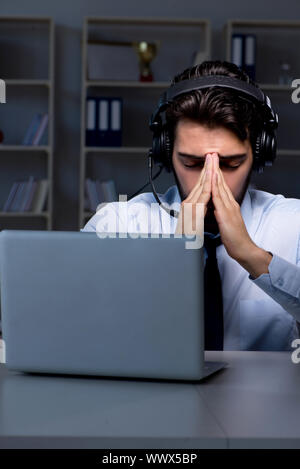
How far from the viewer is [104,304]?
958 millimetres

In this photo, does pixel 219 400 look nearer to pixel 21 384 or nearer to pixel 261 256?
pixel 21 384

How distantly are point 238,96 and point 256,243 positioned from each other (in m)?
0.38

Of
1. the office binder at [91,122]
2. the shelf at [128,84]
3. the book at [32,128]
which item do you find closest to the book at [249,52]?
the shelf at [128,84]

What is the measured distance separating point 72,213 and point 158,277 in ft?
10.3

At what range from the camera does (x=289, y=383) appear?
999mm

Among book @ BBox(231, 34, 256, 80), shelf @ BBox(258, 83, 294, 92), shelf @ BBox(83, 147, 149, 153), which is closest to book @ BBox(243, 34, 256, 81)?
book @ BBox(231, 34, 256, 80)

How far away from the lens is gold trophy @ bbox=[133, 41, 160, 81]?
3783 mm

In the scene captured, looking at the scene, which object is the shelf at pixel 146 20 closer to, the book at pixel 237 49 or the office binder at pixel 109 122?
the book at pixel 237 49

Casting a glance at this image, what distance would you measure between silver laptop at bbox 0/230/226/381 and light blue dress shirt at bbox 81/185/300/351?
0.55m

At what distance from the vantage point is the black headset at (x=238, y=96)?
4.63ft

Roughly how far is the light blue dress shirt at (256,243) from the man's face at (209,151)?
0.44ft
